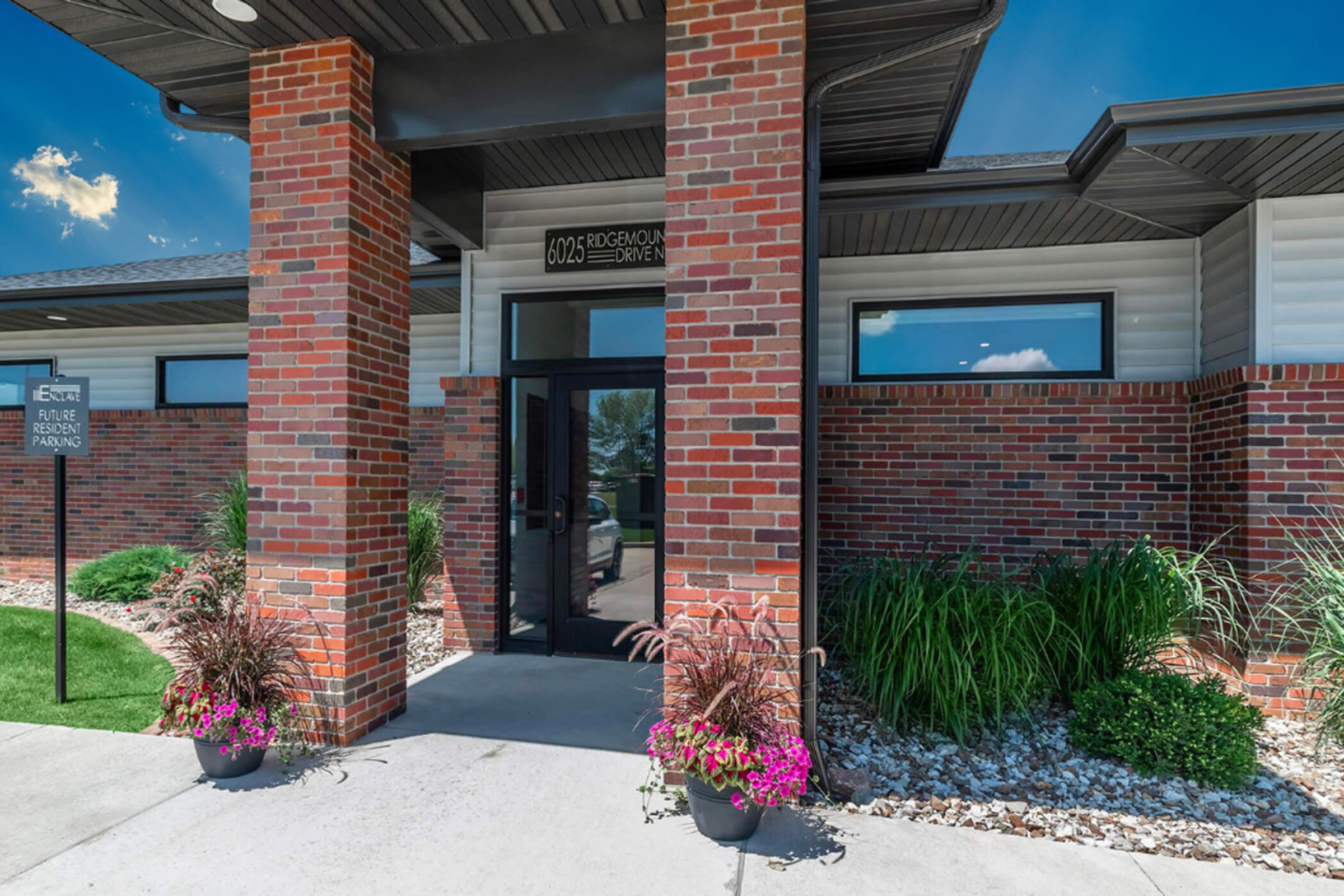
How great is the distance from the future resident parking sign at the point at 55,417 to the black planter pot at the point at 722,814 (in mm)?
4764

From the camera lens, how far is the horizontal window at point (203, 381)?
8.60 meters

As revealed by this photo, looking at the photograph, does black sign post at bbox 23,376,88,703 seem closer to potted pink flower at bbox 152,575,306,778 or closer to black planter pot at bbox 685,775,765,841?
potted pink flower at bbox 152,575,306,778

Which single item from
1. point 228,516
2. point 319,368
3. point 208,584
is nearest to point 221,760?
point 208,584

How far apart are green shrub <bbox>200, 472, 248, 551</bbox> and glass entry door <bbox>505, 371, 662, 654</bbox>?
2.42 m

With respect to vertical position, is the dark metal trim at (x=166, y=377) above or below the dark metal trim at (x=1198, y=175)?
below

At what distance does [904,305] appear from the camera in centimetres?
590

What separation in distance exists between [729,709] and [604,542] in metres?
2.91

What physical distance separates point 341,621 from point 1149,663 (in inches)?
184

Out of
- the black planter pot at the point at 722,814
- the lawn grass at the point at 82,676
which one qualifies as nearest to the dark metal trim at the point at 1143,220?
the black planter pot at the point at 722,814

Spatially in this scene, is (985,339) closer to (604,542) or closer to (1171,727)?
(1171,727)

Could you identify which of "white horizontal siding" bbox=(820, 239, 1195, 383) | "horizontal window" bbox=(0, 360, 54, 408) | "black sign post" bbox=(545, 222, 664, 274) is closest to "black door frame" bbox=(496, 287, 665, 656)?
"black sign post" bbox=(545, 222, 664, 274)

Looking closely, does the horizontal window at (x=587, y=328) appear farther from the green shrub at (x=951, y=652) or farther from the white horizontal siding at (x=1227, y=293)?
the white horizontal siding at (x=1227, y=293)

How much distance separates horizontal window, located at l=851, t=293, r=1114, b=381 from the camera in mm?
5582

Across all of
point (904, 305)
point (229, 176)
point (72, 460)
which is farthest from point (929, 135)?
point (229, 176)
